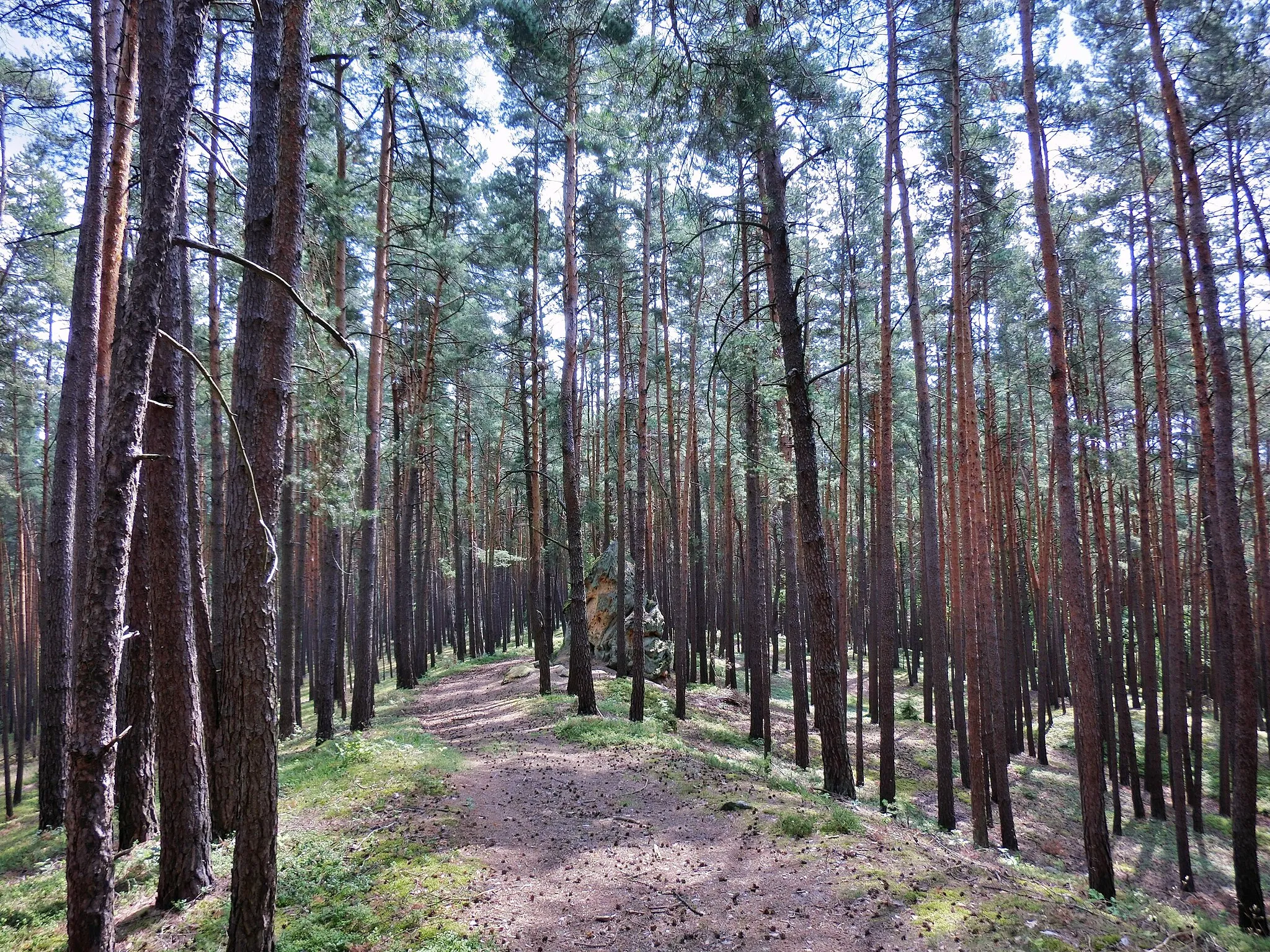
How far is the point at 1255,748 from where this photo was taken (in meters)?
8.44

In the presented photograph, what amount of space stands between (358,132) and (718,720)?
49.6 ft

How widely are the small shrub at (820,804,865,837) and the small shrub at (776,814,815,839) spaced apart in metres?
0.16

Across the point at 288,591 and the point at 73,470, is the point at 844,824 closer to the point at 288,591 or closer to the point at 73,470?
the point at 73,470

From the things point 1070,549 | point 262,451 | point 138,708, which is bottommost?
point 138,708

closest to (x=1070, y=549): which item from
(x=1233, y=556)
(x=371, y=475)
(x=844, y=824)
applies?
(x=1233, y=556)

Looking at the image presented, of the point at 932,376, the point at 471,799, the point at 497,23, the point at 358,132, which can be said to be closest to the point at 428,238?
the point at 358,132

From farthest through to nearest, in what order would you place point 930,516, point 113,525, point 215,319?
point 215,319
point 930,516
point 113,525

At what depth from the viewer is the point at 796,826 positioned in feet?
21.6

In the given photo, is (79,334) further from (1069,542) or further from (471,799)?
(1069,542)

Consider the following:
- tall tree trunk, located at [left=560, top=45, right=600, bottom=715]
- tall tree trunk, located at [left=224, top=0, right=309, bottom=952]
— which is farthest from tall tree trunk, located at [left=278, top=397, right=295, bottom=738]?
tall tree trunk, located at [left=224, top=0, right=309, bottom=952]

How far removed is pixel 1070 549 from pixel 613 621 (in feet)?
44.7

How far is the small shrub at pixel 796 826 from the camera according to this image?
649 cm

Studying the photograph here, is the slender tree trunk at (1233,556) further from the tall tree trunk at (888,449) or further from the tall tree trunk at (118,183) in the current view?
the tall tree trunk at (118,183)

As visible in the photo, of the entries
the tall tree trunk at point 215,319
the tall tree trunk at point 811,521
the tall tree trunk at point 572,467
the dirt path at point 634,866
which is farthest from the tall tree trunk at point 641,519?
the tall tree trunk at point 215,319
